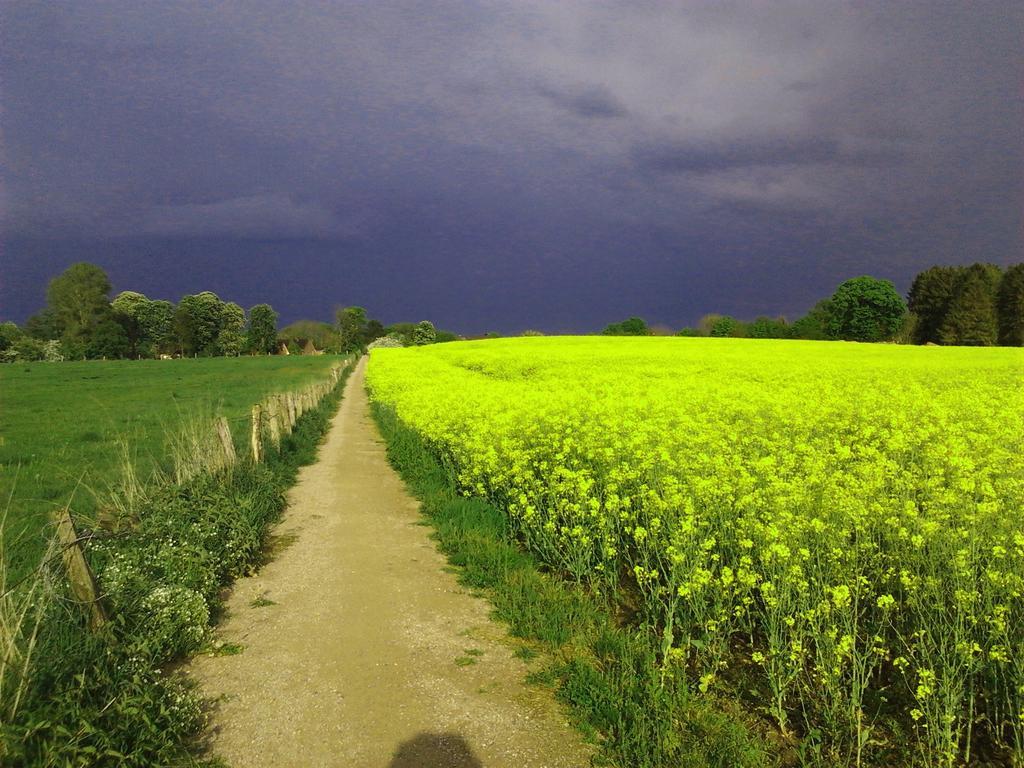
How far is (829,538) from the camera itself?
191 inches

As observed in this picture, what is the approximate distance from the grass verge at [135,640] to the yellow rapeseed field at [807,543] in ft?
11.2

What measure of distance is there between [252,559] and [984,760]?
7046 millimetres

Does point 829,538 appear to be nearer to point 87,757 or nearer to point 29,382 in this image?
point 87,757

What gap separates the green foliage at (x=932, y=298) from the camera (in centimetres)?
6812

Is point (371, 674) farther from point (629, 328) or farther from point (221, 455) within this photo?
point (629, 328)

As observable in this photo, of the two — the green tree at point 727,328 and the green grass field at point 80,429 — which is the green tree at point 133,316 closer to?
the green grass field at point 80,429

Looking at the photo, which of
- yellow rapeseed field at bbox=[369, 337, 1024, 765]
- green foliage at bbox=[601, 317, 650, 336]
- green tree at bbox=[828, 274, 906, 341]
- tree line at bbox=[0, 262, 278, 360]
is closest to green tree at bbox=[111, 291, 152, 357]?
tree line at bbox=[0, 262, 278, 360]

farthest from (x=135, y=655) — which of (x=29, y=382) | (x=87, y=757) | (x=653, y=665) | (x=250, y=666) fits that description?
(x=29, y=382)

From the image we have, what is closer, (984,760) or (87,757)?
(87,757)

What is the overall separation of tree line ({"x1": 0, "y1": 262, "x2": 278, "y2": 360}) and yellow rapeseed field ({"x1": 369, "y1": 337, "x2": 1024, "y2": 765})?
80.1m

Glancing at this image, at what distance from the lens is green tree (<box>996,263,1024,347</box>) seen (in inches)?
2442

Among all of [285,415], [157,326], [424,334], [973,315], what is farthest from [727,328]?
[157,326]

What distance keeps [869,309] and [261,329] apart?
9282 cm

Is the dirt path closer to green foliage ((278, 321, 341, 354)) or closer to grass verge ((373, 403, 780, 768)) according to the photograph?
grass verge ((373, 403, 780, 768))
